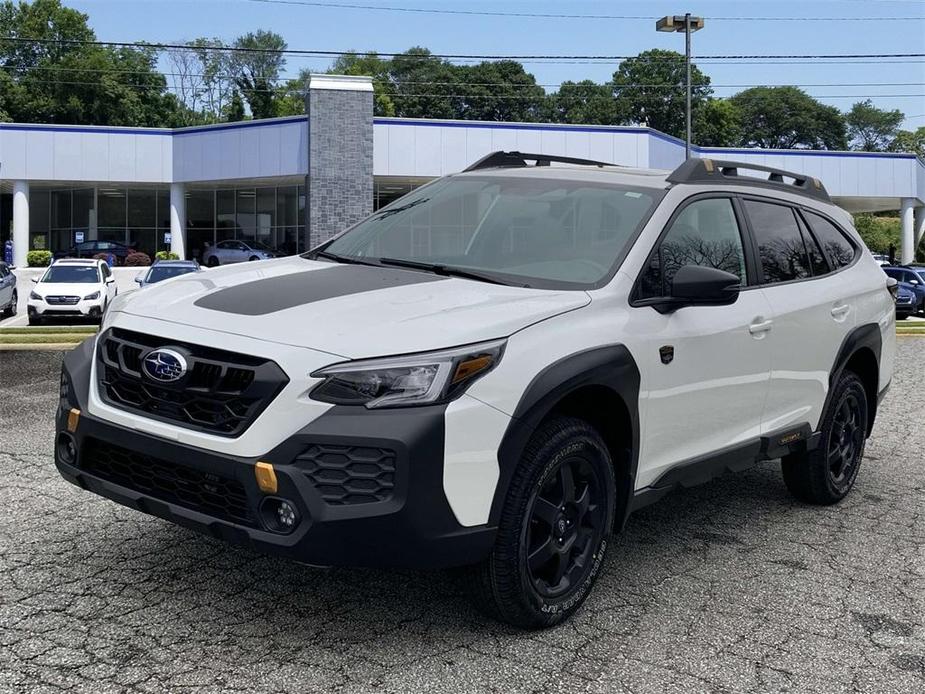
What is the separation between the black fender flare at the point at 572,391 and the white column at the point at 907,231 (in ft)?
180

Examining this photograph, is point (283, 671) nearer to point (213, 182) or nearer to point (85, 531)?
point (85, 531)

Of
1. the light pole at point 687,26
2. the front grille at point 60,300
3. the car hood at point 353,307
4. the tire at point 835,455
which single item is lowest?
the tire at point 835,455

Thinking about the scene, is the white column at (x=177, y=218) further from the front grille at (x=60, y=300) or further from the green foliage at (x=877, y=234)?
the green foliage at (x=877, y=234)

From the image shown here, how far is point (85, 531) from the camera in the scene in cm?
495

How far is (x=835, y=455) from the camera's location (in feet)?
19.3

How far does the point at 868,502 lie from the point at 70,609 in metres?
4.63

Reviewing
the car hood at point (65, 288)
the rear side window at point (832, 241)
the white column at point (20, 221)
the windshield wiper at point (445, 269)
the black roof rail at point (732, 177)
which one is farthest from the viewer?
the white column at point (20, 221)

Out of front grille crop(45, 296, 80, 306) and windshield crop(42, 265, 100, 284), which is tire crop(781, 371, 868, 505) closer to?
front grille crop(45, 296, 80, 306)

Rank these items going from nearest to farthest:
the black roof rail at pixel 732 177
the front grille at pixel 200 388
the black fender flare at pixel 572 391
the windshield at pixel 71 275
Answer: the front grille at pixel 200 388 → the black fender flare at pixel 572 391 → the black roof rail at pixel 732 177 → the windshield at pixel 71 275

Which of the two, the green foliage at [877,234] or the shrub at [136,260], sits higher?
the green foliage at [877,234]

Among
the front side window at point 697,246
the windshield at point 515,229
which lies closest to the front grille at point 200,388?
the windshield at point 515,229

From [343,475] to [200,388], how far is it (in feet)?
2.03

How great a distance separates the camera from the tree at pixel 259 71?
9738 centimetres

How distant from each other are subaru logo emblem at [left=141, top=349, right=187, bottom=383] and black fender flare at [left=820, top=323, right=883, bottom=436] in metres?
3.70
